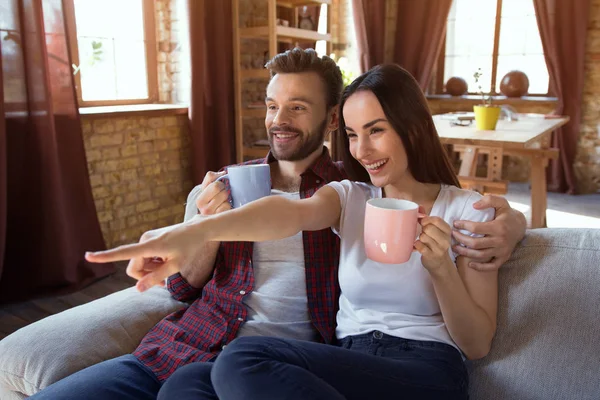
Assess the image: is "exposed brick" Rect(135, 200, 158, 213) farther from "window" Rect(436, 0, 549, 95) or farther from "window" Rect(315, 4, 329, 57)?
"window" Rect(436, 0, 549, 95)

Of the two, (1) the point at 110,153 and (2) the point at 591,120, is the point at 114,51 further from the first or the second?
(2) the point at 591,120

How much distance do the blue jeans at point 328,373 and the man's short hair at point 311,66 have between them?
0.85m

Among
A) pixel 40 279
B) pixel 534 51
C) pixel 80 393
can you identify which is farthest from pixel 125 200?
pixel 534 51

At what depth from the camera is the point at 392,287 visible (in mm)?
1172

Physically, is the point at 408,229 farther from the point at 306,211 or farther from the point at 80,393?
the point at 80,393

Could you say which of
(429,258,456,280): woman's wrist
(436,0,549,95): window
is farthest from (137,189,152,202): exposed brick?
(436,0,549,95): window

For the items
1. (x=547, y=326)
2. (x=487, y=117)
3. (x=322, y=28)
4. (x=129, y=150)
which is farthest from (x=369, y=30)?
(x=547, y=326)

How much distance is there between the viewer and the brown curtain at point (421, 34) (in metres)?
5.68

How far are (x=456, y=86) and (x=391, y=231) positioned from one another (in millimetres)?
5299

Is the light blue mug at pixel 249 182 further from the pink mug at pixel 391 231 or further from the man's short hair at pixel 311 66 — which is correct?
the man's short hair at pixel 311 66

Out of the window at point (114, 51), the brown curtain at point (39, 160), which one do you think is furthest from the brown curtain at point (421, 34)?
the brown curtain at point (39, 160)

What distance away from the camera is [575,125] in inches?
203

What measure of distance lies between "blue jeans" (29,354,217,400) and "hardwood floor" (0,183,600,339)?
1525 mm

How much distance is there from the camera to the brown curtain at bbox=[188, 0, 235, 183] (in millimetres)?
3600
